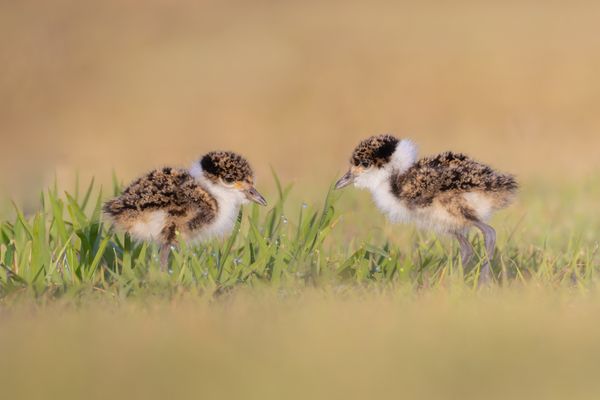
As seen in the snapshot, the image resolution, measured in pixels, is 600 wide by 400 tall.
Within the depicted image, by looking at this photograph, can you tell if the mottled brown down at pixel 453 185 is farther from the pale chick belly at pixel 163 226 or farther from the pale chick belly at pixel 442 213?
the pale chick belly at pixel 163 226

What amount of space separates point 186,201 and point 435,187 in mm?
1598

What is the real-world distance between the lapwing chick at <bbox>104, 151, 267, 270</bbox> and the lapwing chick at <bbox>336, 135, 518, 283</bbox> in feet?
2.61

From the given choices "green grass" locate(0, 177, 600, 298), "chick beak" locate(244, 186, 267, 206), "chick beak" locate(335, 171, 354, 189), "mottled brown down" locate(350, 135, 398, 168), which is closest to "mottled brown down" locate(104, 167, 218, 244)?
"green grass" locate(0, 177, 600, 298)

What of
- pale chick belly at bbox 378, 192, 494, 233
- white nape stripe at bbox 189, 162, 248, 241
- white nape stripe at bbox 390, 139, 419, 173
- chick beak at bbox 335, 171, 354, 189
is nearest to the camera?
pale chick belly at bbox 378, 192, 494, 233

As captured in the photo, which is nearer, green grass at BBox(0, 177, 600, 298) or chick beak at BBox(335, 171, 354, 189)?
green grass at BBox(0, 177, 600, 298)

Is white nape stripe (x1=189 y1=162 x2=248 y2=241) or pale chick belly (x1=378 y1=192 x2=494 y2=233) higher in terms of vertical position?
pale chick belly (x1=378 y1=192 x2=494 y2=233)

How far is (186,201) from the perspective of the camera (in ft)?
23.5

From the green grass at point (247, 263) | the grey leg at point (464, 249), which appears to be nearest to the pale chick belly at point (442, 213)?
the grey leg at point (464, 249)

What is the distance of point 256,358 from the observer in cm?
473

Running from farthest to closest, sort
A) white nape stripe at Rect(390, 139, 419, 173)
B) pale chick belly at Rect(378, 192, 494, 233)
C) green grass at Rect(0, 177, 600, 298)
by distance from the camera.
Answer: white nape stripe at Rect(390, 139, 419, 173)
pale chick belly at Rect(378, 192, 494, 233)
green grass at Rect(0, 177, 600, 298)

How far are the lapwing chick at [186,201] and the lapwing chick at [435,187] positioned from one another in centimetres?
80

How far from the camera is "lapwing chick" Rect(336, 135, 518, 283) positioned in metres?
7.08

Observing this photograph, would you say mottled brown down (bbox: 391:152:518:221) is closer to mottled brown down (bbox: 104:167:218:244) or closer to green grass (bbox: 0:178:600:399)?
green grass (bbox: 0:178:600:399)

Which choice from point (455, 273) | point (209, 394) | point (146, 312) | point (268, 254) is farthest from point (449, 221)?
point (209, 394)
